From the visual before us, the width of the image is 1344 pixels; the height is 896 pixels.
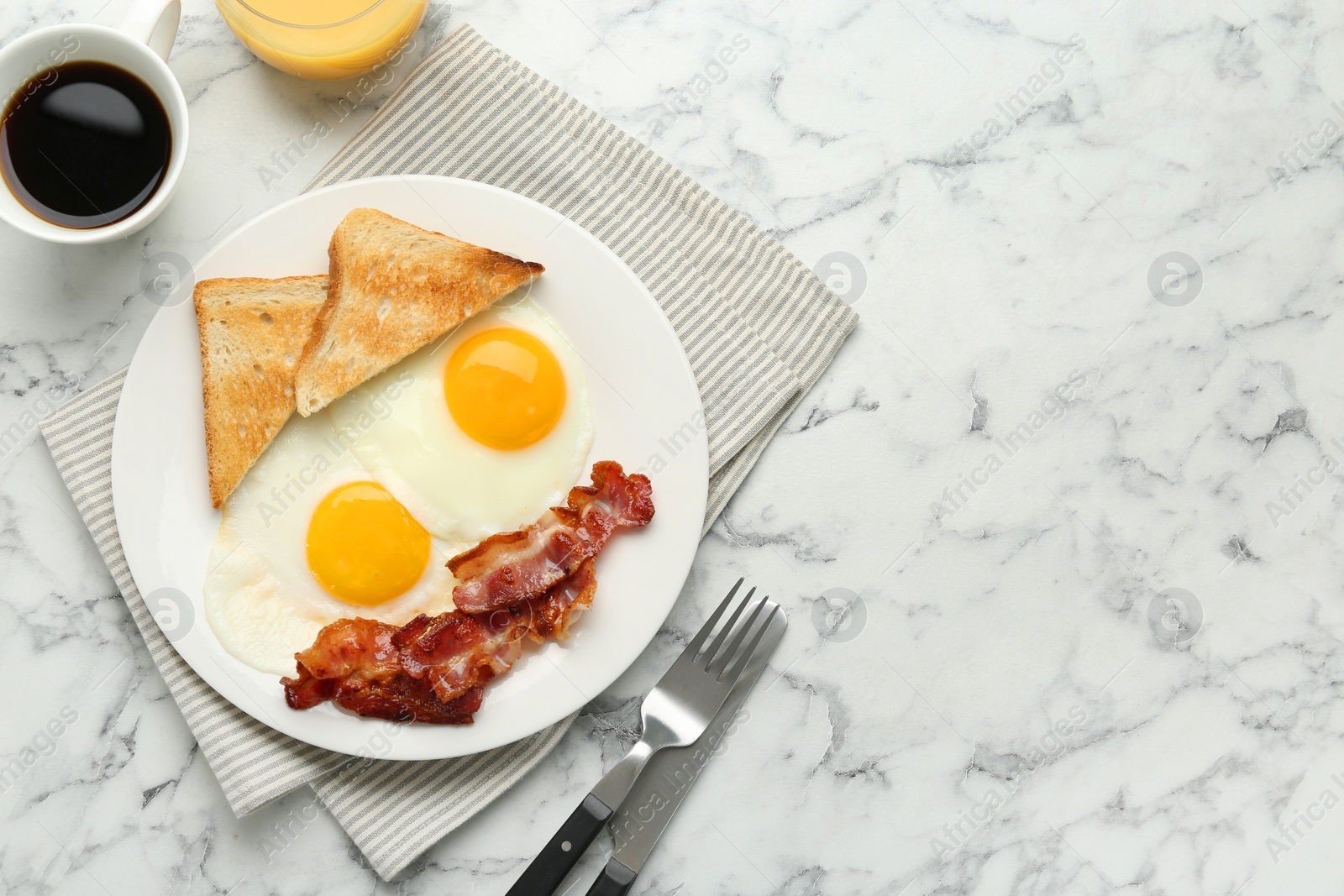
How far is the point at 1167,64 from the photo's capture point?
7.54 feet

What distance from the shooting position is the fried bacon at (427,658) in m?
1.91

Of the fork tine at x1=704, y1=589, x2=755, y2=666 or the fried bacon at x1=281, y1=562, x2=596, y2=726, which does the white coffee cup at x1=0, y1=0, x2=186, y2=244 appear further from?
the fork tine at x1=704, y1=589, x2=755, y2=666

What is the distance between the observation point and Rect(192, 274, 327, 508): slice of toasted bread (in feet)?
6.31

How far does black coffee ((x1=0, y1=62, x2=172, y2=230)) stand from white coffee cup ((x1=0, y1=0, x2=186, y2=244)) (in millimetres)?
20

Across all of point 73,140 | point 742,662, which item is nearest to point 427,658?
point 742,662

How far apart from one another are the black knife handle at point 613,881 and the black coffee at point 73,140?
1912 millimetres

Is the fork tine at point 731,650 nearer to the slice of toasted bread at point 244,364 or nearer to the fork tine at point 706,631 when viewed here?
the fork tine at point 706,631

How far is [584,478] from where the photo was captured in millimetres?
2039

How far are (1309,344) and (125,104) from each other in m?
3.05

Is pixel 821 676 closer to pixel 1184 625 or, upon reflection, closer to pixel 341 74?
pixel 1184 625

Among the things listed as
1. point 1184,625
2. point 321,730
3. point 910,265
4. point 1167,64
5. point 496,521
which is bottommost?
point 321,730

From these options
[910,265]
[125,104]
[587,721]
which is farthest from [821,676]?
[125,104]

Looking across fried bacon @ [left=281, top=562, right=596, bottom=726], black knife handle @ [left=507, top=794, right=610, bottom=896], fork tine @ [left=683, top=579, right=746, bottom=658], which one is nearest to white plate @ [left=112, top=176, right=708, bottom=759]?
fried bacon @ [left=281, top=562, right=596, bottom=726]

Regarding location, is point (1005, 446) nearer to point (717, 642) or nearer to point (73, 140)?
point (717, 642)
